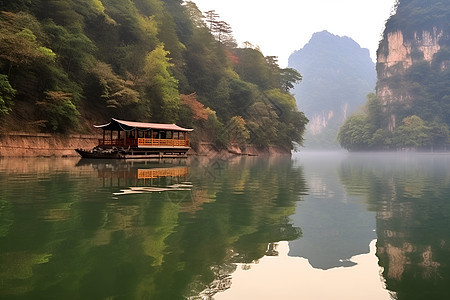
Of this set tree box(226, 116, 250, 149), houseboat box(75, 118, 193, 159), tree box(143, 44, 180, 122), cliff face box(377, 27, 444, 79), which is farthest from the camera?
cliff face box(377, 27, 444, 79)

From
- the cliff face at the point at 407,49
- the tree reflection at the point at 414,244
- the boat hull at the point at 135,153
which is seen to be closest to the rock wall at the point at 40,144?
the boat hull at the point at 135,153

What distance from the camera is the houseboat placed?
30.7 metres

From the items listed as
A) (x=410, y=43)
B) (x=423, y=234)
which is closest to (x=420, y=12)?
(x=410, y=43)

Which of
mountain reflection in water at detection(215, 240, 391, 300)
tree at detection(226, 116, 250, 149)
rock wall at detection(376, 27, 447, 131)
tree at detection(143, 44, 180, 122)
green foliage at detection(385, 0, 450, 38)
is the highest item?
green foliage at detection(385, 0, 450, 38)

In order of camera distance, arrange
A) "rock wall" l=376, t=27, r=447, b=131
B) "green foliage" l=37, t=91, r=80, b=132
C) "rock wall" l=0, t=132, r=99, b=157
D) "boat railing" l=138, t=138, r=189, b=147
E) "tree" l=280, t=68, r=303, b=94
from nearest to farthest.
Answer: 1. "rock wall" l=0, t=132, r=99, b=157
2. "green foliage" l=37, t=91, r=80, b=132
3. "boat railing" l=138, t=138, r=189, b=147
4. "tree" l=280, t=68, r=303, b=94
5. "rock wall" l=376, t=27, r=447, b=131

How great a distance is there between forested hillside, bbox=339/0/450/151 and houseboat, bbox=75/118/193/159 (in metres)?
81.9

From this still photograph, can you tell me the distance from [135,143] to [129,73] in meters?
12.0

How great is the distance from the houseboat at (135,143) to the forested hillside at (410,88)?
269 ft

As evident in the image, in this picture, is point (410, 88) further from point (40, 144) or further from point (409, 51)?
point (40, 144)

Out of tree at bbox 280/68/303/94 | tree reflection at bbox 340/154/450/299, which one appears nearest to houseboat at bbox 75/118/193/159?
tree reflection at bbox 340/154/450/299

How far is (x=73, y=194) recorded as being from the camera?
10328mm

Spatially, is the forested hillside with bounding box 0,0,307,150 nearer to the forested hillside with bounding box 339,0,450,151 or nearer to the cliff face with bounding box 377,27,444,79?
the forested hillside with bounding box 339,0,450,151

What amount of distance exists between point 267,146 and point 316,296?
58.8m

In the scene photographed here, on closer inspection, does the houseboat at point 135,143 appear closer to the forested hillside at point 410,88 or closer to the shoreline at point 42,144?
the shoreline at point 42,144
